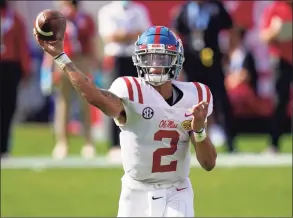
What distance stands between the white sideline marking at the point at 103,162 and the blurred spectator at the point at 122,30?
32cm

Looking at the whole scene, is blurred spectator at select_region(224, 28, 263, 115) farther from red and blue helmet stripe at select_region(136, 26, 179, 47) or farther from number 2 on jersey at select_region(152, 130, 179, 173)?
number 2 on jersey at select_region(152, 130, 179, 173)

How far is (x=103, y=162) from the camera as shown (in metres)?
10.3

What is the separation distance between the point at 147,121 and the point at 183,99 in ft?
0.82

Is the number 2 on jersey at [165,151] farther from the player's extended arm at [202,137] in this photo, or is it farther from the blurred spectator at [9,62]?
the blurred spectator at [9,62]

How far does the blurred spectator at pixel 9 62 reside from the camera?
10523mm

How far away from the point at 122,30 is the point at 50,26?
5.38m

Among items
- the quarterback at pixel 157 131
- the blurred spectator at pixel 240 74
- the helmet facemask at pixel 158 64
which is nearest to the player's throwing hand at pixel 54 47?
the quarterback at pixel 157 131

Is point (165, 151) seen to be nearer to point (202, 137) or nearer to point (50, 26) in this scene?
point (202, 137)

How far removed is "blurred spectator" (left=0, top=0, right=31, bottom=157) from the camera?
34.5 feet

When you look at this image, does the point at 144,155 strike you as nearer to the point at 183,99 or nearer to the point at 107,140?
the point at 183,99

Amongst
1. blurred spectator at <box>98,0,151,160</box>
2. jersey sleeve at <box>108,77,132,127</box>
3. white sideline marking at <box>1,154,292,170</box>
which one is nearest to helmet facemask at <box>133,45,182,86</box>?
jersey sleeve at <box>108,77,132,127</box>

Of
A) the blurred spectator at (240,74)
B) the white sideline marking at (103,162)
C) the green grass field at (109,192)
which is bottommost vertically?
the green grass field at (109,192)

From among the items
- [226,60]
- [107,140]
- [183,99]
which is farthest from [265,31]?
[183,99]

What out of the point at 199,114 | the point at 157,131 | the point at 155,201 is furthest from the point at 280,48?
the point at 199,114
